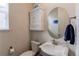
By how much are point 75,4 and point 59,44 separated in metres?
0.54

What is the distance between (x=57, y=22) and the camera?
1.91m

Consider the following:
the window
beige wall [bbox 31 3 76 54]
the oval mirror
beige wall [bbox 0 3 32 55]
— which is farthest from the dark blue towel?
the window

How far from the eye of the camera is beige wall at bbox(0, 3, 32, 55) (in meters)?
1.90

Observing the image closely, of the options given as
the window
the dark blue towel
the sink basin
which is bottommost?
the sink basin

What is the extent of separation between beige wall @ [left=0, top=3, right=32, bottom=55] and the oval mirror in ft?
0.97

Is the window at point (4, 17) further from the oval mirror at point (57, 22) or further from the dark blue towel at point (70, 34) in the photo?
the dark blue towel at point (70, 34)

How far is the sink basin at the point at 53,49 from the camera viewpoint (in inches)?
73.0

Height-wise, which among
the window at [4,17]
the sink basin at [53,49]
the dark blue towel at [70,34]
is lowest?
the sink basin at [53,49]

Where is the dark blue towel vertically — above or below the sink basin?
above

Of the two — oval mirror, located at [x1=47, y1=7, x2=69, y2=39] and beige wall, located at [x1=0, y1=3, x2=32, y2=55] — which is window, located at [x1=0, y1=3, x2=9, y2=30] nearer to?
beige wall, located at [x1=0, y1=3, x2=32, y2=55]

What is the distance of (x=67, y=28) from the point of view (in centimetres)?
188

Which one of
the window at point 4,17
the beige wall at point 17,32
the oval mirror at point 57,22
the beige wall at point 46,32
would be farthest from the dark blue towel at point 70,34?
the window at point 4,17

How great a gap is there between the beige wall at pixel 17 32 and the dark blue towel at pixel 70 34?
19.3 inches

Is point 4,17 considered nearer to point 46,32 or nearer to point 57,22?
point 46,32
